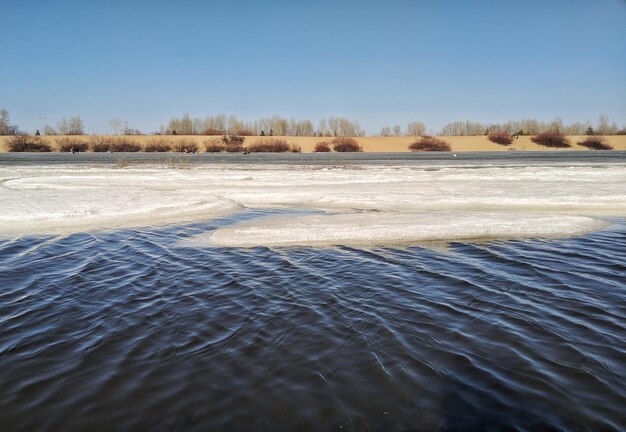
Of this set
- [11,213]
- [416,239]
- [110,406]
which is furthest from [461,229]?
[11,213]

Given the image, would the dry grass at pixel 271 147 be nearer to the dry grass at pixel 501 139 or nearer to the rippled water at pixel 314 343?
the dry grass at pixel 501 139

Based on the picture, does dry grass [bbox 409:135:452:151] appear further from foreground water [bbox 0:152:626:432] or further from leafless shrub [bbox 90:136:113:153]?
foreground water [bbox 0:152:626:432]

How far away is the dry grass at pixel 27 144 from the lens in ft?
289

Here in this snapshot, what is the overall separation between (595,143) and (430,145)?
3650 centimetres

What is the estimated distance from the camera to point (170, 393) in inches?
143

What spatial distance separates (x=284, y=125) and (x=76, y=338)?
127 m

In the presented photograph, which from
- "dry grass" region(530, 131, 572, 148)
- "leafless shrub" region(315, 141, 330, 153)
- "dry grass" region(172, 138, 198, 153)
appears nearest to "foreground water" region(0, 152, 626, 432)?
"dry grass" region(172, 138, 198, 153)

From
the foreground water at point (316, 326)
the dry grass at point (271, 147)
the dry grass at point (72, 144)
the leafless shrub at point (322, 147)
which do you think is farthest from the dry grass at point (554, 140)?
the dry grass at point (72, 144)

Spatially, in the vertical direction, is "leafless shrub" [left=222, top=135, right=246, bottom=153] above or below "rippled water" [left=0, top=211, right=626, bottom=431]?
above

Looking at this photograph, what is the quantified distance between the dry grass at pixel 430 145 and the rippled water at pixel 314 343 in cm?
9890

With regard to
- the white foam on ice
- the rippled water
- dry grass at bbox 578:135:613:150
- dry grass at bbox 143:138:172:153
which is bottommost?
the rippled water

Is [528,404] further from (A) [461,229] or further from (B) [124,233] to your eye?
(B) [124,233]

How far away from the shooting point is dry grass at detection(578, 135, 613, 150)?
3830 inches

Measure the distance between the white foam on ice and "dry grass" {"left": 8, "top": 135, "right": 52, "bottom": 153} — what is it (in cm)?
9713
